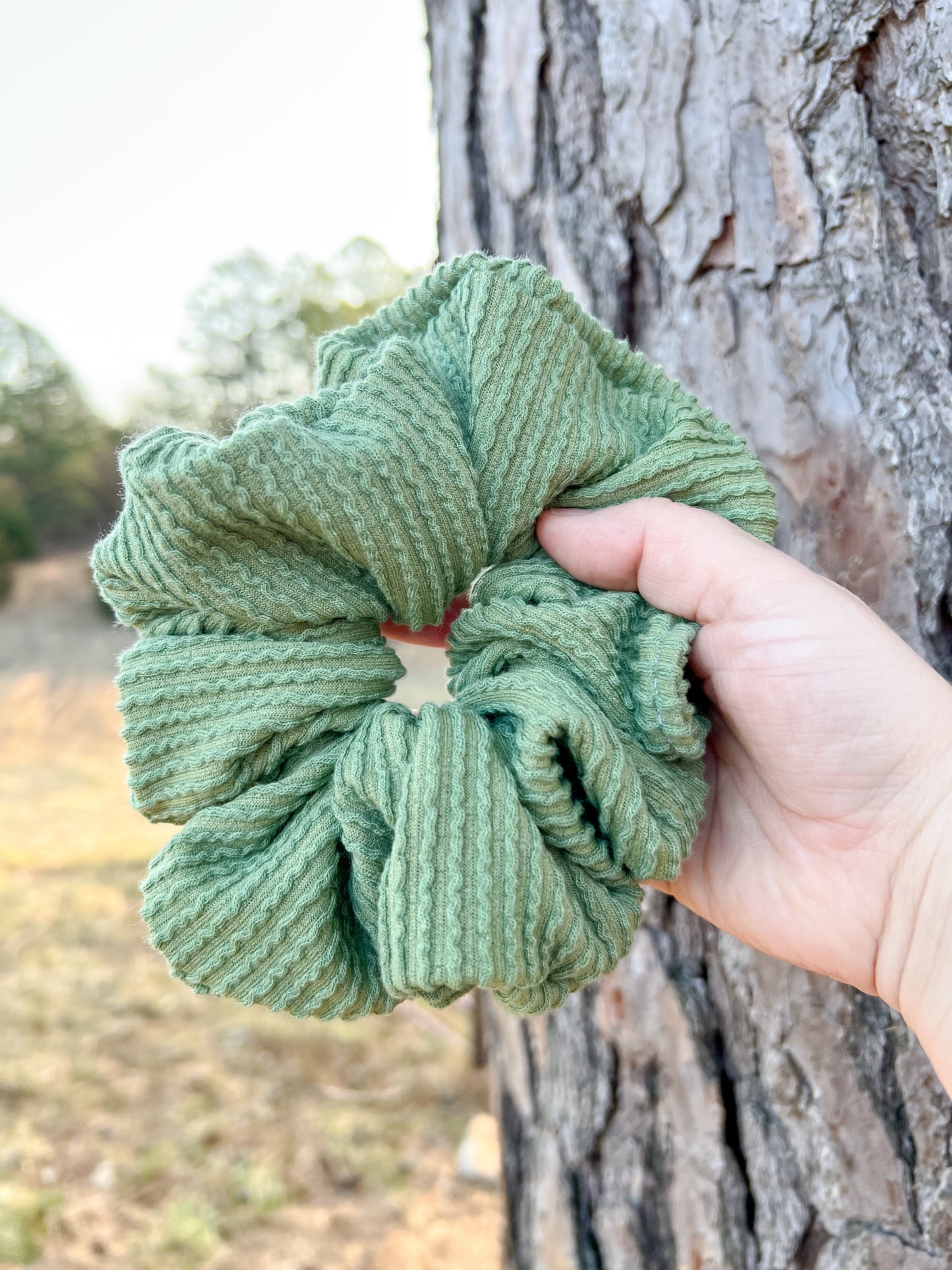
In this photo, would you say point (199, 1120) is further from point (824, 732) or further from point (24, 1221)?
point (824, 732)

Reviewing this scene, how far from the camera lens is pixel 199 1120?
166 centimetres

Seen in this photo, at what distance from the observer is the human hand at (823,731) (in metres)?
0.63

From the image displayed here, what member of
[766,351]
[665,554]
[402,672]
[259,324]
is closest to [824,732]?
[665,554]

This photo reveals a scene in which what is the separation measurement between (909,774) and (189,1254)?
4.82 feet

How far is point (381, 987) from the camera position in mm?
605

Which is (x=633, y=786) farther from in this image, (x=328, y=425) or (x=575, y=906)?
(x=328, y=425)

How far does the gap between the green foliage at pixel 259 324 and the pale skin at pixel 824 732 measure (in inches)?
190

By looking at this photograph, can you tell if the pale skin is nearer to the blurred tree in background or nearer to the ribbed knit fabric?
the ribbed knit fabric

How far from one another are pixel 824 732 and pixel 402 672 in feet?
1.09

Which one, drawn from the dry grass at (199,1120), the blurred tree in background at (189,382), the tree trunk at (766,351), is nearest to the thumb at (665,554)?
the tree trunk at (766,351)

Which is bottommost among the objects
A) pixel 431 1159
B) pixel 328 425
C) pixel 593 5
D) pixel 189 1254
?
pixel 431 1159

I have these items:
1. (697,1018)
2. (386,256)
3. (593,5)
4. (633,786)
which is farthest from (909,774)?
(386,256)

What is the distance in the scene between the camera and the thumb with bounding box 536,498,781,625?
2.08 ft

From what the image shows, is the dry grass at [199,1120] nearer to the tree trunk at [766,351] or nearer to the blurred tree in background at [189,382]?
the tree trunk at [766,351]
